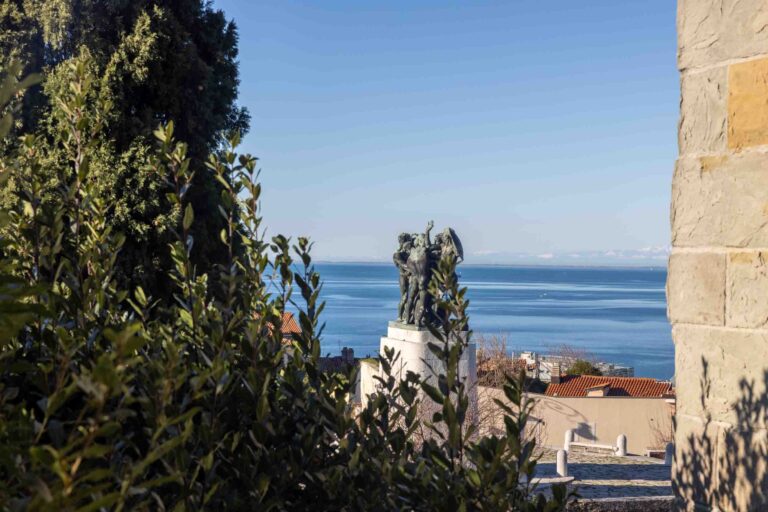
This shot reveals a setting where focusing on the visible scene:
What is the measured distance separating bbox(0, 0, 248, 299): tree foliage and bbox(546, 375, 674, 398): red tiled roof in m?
Result: 18.4

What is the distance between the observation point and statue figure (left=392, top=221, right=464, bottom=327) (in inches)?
512

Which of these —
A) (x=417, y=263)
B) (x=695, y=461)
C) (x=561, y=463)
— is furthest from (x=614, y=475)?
(x=695, y=461)

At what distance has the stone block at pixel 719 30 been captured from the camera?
7.63ft

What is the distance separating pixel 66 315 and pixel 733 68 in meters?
2.03

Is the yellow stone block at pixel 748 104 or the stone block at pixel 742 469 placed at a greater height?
the yellow stone block at pixel 748 104

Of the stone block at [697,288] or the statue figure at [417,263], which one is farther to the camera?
the statue figure at [417,263]

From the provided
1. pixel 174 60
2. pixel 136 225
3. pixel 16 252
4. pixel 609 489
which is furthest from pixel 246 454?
pixel 609 489

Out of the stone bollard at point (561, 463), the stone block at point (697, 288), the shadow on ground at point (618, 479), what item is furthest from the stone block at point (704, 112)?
the stone bollard at point (561, 463)

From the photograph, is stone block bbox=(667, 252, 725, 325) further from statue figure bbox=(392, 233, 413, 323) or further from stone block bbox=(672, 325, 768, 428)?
statue figure bbox=(392, 233, 413, 323)

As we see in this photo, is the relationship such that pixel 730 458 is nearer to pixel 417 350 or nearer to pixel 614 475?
pixel 417 350

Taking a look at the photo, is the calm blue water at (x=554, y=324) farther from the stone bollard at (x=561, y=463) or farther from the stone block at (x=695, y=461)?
the stone block at (x=695, y=461)

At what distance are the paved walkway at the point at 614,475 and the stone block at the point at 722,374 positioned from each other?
10140mm

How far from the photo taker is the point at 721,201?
2369mm

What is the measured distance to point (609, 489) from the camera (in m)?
13.7
